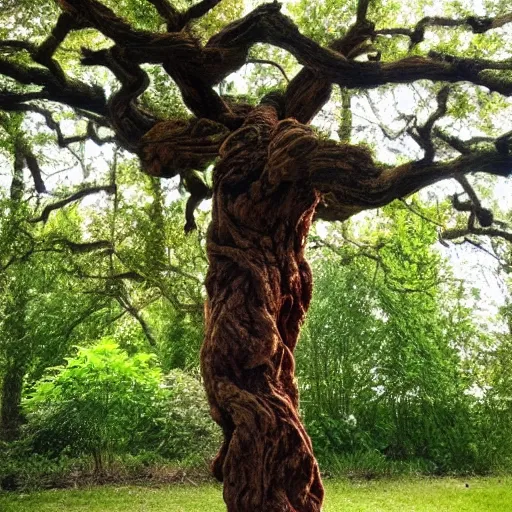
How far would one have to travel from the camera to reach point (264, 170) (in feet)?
13.3

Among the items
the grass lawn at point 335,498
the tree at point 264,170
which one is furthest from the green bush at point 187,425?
the tree at point 264,170

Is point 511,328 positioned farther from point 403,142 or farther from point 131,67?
point 131,67

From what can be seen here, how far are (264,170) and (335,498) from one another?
492 cm

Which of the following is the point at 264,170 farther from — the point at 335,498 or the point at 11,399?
the point at 11,399

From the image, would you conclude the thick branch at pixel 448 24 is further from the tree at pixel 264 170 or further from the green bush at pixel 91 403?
the green bush at pixel 91 403

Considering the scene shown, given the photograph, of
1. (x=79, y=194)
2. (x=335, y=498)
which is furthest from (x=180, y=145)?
(x=79, y=194)

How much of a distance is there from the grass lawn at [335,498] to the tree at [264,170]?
338cm

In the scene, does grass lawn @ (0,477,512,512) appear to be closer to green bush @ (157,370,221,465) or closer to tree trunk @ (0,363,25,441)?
green bush @ (157,370,221,465)

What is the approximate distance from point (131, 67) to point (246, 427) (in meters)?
3.05

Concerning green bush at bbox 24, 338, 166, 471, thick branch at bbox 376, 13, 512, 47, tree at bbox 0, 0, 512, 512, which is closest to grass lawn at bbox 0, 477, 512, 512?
green bush at bbox 24, 338, 166, 471

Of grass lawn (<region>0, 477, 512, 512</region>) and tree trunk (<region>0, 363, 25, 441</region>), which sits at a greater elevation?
tree trunk (<region>0, 363, 25, 441</region>)

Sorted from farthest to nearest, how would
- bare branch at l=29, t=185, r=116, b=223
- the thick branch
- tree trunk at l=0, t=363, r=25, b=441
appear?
tree trunk at l=0, t=363, r=25, b=441 < bare branch at l=29, t=185, r=116, b=223 < the thick branch

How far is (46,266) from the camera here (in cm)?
1008

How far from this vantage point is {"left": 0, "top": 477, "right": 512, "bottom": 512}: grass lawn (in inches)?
267
